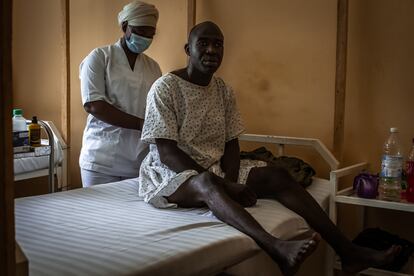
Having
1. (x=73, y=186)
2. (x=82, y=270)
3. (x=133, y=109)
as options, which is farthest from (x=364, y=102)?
(x=73, y=186)

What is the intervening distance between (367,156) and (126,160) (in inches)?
50.5

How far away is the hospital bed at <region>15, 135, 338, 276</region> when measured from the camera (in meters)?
1.33

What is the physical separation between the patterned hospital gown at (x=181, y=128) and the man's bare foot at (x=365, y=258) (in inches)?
22.3

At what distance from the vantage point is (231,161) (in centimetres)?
225

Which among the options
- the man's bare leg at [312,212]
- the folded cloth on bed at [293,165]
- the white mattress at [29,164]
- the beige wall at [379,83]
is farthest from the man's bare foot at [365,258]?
the white mattress at [29,164]

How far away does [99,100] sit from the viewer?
7.84 feet

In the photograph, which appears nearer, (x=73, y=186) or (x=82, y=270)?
(x=82, y=270)

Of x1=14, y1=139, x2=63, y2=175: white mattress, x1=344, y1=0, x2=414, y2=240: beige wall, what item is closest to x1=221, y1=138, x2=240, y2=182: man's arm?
x1=344, y1=0, x2=414, y2=240: beige wall

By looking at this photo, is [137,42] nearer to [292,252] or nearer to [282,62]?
[282,62]

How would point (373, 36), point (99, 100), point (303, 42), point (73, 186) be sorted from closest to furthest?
point (99, 100) → point (373, 36) → point (303, 42) → point (73, 186)

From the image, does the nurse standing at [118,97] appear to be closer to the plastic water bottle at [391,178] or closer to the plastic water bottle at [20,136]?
the plastic water bottle at [20,136]

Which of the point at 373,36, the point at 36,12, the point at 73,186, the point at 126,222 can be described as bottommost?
the point at 73,186

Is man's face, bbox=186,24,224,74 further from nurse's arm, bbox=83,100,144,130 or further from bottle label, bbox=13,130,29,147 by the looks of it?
bottle label, bbox=13,130,29,147

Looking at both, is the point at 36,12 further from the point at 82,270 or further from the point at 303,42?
the point at 82,270
